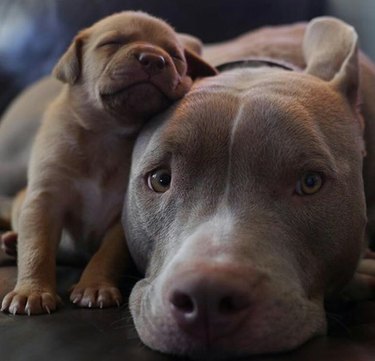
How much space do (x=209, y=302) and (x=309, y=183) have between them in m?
0.35

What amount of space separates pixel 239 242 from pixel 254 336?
142 mm

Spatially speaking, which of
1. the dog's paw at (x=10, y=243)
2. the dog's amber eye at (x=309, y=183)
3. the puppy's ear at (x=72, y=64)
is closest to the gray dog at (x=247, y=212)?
the dog's amber eye at (x=309, y=183)

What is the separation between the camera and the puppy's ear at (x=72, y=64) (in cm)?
171

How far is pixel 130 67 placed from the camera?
1525mm

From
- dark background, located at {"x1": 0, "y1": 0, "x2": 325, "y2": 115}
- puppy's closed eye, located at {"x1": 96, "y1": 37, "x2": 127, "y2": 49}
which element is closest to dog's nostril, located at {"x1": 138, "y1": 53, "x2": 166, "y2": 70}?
puppy's closed eye, located at {"x1": 96, "y1": 37, "x2": 127, "y2": 49}

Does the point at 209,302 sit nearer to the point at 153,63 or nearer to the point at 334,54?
the point at 153,63

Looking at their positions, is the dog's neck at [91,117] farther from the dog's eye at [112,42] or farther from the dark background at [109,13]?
the dark background at [109,13]

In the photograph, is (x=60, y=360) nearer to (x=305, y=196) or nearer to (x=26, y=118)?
(x=305, y=196)

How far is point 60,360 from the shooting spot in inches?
45.4

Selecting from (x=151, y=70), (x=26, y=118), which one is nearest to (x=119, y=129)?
(x=151, y=70)

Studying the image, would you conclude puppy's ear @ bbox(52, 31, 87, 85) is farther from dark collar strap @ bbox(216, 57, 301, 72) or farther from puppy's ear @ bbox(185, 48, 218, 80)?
dark collar strap @ bbox(216, 57, 301, 72)

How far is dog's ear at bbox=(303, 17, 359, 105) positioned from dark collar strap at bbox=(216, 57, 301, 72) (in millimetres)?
50

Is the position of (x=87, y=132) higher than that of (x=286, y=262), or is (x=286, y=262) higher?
(x=286, y=262)

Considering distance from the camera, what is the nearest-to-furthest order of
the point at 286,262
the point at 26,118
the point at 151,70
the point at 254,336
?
1. the point at 254,336
2. the point at 286,262
3. the point at 151,70
4. the point at 26,118
